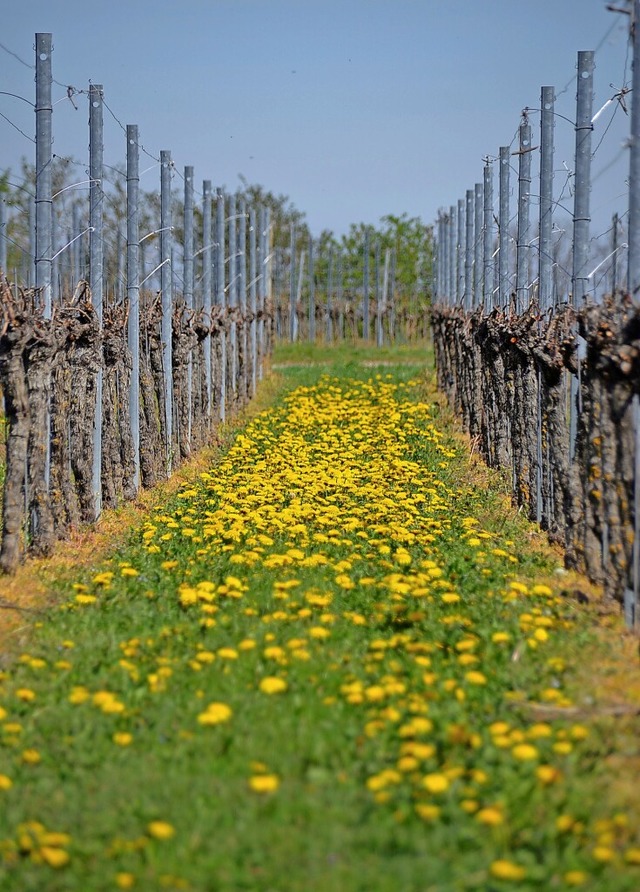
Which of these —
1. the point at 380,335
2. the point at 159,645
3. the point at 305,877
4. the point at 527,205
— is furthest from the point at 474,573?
the point at 380,335

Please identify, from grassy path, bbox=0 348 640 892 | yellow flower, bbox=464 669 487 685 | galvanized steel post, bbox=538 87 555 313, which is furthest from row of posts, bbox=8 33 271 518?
yellow flower, bbox=464 669 487 685

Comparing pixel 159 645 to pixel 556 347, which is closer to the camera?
pixel 159 645

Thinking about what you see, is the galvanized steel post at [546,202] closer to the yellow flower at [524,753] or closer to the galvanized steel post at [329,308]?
the yellow flower at [524,753]

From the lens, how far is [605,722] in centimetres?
657

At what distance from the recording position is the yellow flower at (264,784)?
5.64 metres

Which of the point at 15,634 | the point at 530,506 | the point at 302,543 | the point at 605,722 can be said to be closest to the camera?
the point at 605,722

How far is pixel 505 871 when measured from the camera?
16.1 feet

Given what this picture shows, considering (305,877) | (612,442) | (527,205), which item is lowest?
(305,877)

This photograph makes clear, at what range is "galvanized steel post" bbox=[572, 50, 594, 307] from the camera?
1279 centimetres

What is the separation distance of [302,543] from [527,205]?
8851mm

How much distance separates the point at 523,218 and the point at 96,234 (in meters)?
6.80

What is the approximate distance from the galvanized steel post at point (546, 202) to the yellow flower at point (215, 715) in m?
9.40

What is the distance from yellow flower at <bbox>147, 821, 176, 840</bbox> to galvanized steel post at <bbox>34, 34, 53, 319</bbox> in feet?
23.8

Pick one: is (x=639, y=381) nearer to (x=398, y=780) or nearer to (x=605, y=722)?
(x=605, y=722)
